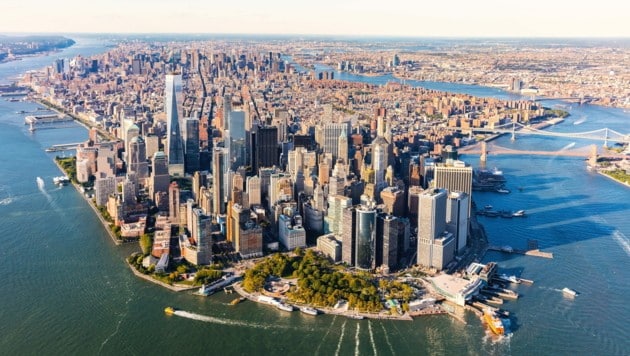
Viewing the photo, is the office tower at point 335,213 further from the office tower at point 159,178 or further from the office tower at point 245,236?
the office tower at point 159,178

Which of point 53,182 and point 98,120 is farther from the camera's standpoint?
point 98,120

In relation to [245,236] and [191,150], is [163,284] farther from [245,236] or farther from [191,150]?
[191,150]

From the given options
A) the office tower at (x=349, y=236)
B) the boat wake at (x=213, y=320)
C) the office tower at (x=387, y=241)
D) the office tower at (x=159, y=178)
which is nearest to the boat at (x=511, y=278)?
the office tower at (x=387, y=241)

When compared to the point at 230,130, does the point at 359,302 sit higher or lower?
lower

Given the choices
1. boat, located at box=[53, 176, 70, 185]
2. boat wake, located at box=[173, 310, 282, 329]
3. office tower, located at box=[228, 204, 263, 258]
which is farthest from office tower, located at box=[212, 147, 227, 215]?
boat, located at box=[53, 176, 70, 185]

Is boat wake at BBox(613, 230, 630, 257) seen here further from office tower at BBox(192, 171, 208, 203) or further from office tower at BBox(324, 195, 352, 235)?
office tower at BBox(192, 171, 208, 203)

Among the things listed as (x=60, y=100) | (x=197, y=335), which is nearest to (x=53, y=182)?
(x=197, y=335)

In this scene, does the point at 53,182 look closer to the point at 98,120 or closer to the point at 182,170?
the point at 182,170
